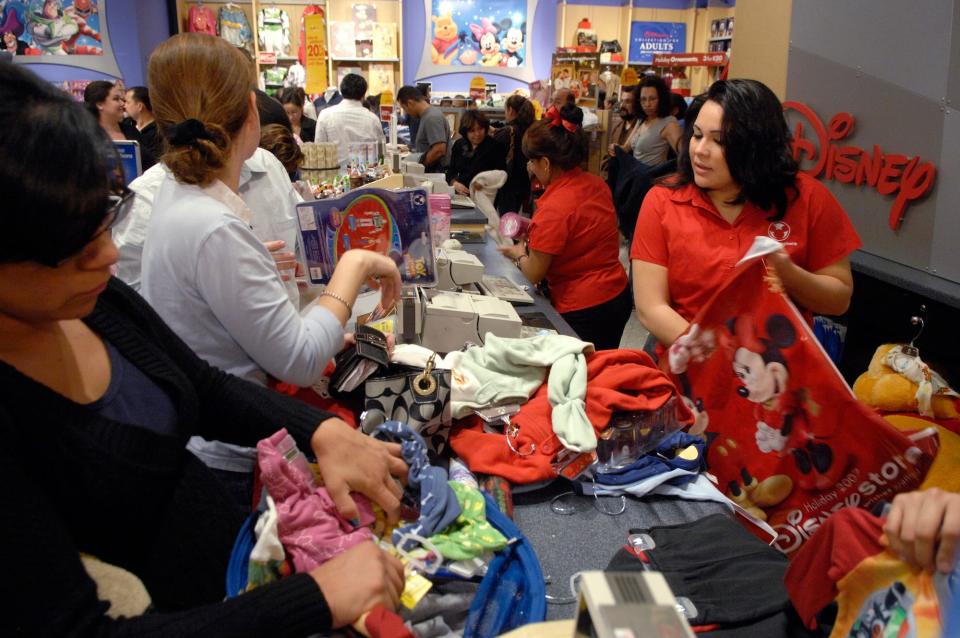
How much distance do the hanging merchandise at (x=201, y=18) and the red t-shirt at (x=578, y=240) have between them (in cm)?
850

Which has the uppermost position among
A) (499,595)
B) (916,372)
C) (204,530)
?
(204,530)

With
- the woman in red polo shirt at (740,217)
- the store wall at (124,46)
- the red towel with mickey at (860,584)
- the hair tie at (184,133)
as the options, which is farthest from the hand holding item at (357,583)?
the store wall at (124,46)

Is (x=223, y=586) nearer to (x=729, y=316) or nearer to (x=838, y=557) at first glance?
(x=838, y=557)

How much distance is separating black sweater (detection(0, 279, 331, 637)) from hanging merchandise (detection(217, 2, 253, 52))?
10.2 metres

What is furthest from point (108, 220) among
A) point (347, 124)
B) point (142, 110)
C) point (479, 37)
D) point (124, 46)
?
point (479, 37)

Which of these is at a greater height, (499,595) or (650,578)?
(650,578)

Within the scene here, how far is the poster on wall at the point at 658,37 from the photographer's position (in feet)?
35.6

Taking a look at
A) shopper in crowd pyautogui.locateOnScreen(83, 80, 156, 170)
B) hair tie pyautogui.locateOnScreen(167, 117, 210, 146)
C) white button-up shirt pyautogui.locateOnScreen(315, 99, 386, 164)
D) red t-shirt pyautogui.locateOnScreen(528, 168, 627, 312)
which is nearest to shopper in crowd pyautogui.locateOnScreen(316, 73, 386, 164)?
white button-up shirt pyautogui.locateOnScreen(315, 99, 386, 164)

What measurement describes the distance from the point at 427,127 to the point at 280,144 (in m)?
4.95

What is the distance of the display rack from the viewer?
404 inches

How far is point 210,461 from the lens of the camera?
56.7 inches

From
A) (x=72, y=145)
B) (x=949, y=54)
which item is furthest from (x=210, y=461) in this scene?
(x=949, y=54)

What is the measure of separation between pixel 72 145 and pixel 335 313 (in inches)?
30.6

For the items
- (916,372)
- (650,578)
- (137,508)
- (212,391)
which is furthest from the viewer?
(916,372)
